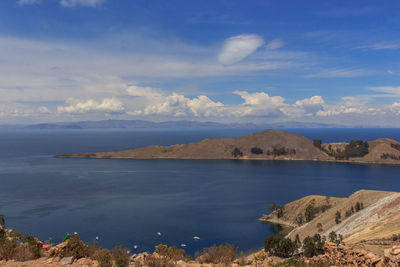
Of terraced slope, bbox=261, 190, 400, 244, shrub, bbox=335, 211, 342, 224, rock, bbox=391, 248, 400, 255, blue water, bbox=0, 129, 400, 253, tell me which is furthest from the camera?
blue water, bbox=0, 129, 400, 253

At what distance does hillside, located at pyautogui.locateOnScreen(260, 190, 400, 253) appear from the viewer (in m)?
39.5

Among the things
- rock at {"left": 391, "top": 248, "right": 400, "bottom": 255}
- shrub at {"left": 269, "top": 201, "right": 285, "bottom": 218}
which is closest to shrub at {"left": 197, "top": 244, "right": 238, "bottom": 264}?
rock at {"left": 391, "top": 248, "right": 400, "bottom": 255}

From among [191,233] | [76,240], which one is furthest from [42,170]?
[76,240]

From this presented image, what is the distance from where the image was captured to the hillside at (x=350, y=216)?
39522 mm

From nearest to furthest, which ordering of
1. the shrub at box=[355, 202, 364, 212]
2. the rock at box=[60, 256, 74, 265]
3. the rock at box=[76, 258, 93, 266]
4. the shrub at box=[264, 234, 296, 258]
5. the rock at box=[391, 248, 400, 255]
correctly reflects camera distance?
1. the rock at box=[391, 248, 400, 255]
2. the rock at box=[60, 256, 74, 265]
3. the rock at box=[76, 258, 93, 266]
4. the shrub at box=[264, 234, 296, 258]
5. the shrub at box=[355, 202, 364, 212]

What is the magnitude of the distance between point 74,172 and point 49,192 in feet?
166

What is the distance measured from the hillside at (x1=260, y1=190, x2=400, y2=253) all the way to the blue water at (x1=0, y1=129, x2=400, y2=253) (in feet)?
33.5

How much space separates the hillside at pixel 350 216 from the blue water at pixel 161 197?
10210 mm

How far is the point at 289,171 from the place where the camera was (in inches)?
6801

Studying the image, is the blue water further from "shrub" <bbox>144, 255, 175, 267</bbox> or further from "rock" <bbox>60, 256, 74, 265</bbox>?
"rock" <bbox>60, 256, 74, 265</bbox>

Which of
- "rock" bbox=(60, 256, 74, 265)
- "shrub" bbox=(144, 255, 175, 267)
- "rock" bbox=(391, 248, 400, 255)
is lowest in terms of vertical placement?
"rock" bbox=(60, 256, 74, 265)

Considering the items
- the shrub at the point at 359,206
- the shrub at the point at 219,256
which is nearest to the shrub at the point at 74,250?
the shrub at the point at 219,256

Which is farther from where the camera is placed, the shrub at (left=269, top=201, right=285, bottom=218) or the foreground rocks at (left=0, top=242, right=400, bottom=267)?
the shrub at (left=269, top=201, right=285, bottom=218)

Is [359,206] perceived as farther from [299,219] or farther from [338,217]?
[299,219]
